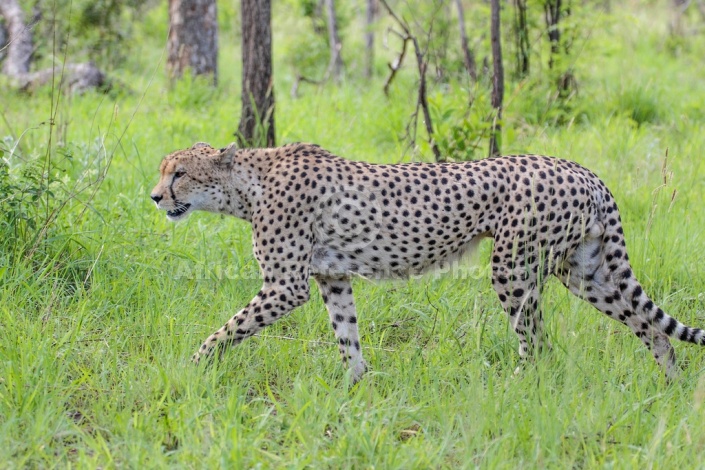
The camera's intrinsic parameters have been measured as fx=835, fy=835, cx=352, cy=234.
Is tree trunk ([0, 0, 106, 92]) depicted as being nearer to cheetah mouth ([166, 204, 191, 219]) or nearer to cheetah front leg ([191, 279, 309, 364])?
cheetah mouth ([166, 204, 191, 219])

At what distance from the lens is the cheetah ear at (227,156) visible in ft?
13.3

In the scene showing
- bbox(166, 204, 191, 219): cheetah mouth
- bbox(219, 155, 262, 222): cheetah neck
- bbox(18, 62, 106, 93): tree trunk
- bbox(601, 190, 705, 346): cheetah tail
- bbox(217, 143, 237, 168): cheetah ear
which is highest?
bbox(18, 62, 106, 93): tree trunk

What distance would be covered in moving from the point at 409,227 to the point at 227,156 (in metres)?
0.95

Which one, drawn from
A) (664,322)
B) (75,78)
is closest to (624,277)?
(664,322)

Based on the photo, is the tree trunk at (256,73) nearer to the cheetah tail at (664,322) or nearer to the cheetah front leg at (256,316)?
the cheetah front leg at (256,316)

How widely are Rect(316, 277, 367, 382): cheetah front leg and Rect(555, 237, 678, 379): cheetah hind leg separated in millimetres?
1028

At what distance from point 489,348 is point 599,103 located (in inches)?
188

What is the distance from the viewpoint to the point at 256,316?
150 inches

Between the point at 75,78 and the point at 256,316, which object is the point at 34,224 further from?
the point at 75,78

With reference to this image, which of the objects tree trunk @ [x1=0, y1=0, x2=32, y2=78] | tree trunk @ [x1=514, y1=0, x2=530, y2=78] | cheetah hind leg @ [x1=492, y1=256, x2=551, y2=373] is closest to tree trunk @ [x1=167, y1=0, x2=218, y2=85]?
tree trunk @ [x1=0, y1=0, x2=32, y2=78]

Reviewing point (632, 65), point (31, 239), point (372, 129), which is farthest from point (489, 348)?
point (632, 65)

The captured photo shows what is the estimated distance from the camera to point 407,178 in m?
4.06

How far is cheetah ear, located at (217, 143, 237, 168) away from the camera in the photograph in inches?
160

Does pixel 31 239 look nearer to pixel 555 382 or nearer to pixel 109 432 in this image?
pixel 109 432
